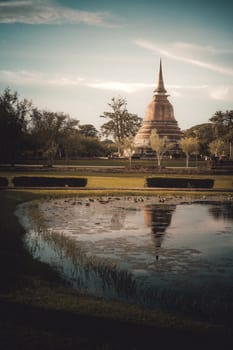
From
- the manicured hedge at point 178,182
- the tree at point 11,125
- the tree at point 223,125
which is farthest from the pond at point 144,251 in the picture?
the tree at point 223,125

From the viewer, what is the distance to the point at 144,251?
11898 mm

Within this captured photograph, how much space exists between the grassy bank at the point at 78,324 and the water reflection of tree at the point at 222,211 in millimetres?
11632

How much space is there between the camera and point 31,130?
6800cm

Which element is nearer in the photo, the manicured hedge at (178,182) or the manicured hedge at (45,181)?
the manicured hedge at (45,181)

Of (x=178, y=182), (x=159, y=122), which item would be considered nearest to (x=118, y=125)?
(x=159, y=122)

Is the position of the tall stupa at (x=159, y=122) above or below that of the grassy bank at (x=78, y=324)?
above

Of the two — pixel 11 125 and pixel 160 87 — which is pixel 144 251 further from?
pixel 160 87

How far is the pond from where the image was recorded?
8.29 metres

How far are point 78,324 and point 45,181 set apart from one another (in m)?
25.0

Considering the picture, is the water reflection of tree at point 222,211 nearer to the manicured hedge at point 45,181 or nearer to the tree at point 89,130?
the manicured hedge at point 45,181

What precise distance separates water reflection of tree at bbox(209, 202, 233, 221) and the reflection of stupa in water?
1978mm

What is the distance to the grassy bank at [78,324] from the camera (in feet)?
18.8

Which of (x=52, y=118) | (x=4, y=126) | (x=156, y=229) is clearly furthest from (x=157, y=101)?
(x=156, y=229)

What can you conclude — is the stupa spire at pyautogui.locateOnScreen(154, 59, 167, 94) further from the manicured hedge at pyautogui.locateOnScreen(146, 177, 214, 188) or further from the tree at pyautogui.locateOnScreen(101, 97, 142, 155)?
the manicured hedge at pyautogui.locateOnScreen(146, 177, 214, 188)
